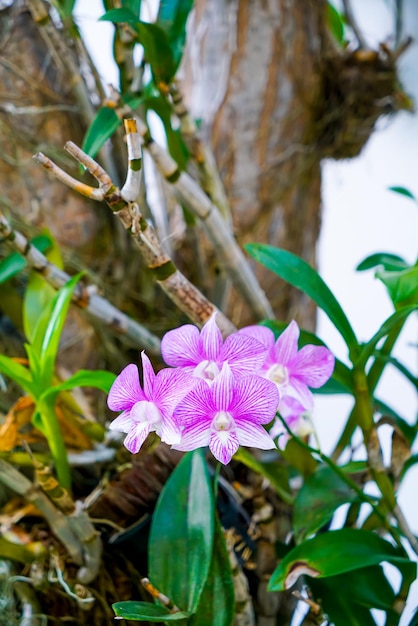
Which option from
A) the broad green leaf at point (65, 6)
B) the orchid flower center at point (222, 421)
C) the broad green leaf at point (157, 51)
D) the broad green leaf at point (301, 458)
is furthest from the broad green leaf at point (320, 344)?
the broad green leaf at point (65, 6)

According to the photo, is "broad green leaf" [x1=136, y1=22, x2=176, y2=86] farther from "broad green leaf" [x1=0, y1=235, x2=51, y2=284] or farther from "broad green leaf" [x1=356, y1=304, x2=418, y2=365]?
"broad green leaf" [x1=356, y1=304, x2=418, y2=365]

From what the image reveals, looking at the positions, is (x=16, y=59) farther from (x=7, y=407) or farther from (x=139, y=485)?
(x=139, y=485)

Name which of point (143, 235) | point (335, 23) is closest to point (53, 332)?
point (143, 235)

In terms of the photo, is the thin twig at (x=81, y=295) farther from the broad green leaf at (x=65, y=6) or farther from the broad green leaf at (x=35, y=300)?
the broad green leaf at (x=65, y=6)

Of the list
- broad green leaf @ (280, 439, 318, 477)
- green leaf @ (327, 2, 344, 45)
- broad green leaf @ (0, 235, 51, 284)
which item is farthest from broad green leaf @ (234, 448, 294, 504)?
green leaf @ (327, 2, 344, 45)

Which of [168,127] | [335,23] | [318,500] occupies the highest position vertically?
[335,23]

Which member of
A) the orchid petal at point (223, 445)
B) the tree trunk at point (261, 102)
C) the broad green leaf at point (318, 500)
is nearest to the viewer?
the orchid petal at point (223, 445)

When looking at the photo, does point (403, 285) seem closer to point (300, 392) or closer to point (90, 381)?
point (300, 392)
